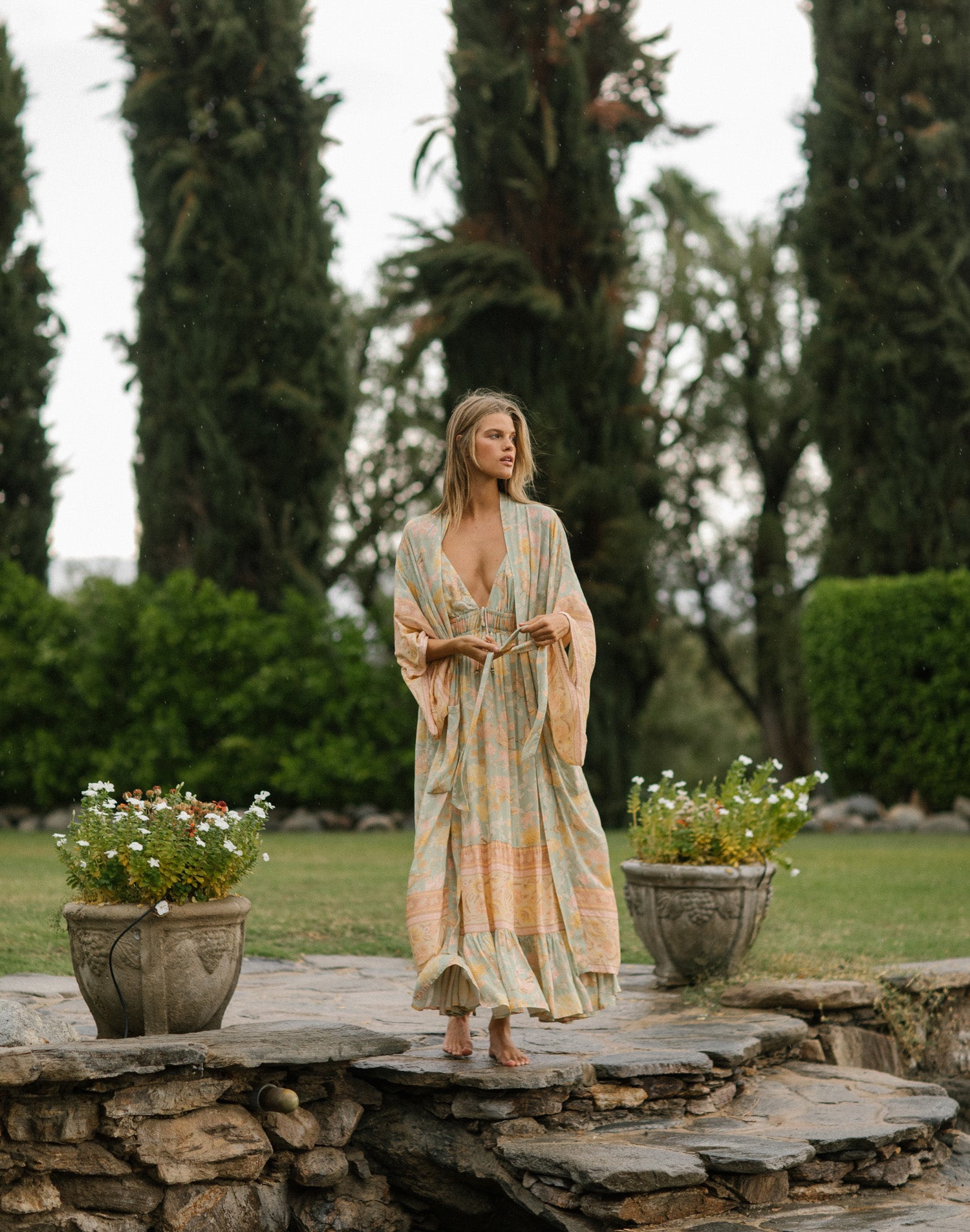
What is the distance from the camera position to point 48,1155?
12.1 feet

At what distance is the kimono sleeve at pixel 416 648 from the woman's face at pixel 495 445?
35 centimetres

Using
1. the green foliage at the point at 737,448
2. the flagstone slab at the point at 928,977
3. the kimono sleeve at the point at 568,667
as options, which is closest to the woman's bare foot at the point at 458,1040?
the kimono sleeve at the point at 568,667

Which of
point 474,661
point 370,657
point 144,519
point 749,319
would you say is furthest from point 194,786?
point 749,319

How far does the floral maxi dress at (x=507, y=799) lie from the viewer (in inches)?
159

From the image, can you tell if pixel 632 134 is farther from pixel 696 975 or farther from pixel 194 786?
pixel 696 975

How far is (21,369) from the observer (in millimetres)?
15266

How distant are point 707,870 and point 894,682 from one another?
822 cm

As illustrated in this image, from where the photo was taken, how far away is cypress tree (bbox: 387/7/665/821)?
12.6 meters

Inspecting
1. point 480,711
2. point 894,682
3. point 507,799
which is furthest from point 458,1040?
point 894,682

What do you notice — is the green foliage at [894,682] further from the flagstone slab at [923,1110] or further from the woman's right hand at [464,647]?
the woman's right hand at [464,647]

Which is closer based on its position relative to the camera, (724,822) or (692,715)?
(724,822)

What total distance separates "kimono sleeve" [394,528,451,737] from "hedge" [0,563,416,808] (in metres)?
8.42

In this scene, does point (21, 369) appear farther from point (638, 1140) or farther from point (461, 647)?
point (638, 1140)

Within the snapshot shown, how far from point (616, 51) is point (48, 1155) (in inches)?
467
